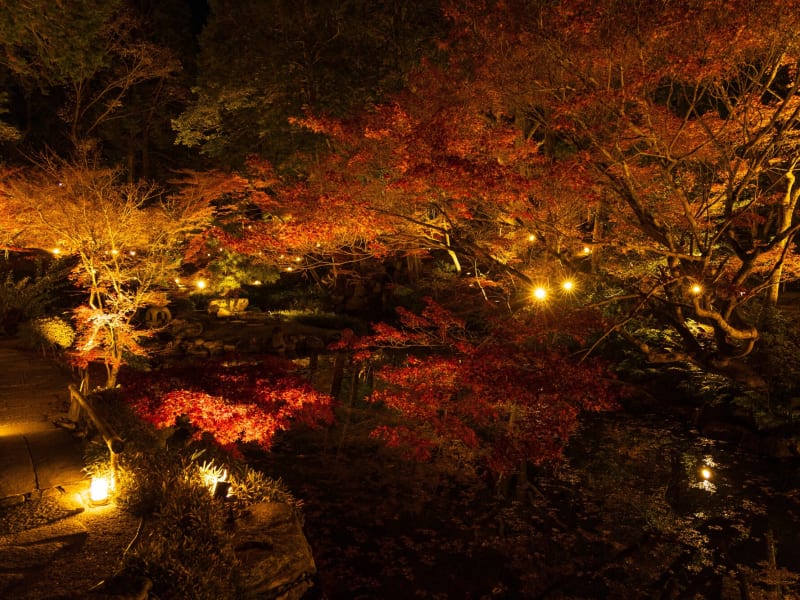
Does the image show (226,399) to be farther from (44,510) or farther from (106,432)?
(44,510)

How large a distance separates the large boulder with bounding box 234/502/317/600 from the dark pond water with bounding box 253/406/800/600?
0.47 metres

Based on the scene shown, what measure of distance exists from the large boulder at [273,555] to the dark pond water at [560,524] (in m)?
0.47

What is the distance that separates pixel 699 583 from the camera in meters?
5.57

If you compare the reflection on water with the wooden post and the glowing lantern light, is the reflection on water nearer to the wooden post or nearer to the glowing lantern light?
the glowing lantern light

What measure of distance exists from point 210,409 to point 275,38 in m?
11.4

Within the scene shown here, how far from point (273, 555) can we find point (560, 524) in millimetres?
3758

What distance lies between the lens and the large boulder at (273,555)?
15.8 ft

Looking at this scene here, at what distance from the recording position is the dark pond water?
5590 mm

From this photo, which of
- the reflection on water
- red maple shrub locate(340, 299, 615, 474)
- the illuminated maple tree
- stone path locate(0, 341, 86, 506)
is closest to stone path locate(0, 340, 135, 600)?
stone path locate(0, 341, 86, 506)

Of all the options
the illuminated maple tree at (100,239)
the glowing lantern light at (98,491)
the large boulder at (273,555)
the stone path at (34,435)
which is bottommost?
the large boulder at (273,555)

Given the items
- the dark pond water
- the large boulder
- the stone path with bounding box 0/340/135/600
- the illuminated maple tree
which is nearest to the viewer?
the stone path with bounding box 0/340/135/600

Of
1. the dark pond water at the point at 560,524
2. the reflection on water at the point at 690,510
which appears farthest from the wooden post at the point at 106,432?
the reflection on water at the point at 690,510

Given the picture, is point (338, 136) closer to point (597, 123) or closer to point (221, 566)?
point (597, 123)

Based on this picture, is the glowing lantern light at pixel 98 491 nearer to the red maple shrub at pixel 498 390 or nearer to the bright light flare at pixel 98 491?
the bright light flare at pixel 98 491
